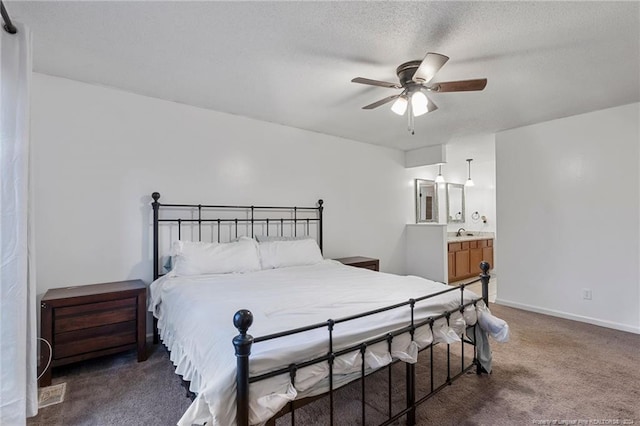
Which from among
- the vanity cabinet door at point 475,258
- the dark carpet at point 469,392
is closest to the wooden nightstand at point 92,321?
the dark carpet at point 469,392

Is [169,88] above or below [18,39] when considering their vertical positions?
above

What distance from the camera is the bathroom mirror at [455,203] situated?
6729 millimetres

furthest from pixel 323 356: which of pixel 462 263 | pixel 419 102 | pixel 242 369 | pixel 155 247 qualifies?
pixel 462 263

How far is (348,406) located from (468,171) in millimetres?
6231

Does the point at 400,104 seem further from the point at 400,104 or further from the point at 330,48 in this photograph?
the point at 330,48

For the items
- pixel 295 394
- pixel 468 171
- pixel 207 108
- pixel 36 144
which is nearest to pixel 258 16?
pixel 207 108

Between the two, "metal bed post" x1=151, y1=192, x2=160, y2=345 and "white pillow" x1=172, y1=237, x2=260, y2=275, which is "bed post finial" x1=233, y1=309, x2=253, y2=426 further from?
"metal bed post" x1=151, y1=192, x2=160, y2=345

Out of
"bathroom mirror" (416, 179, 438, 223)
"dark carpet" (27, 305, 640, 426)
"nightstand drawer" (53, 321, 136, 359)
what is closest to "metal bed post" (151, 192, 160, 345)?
"dark carpet" (27, 305, 640, 426)

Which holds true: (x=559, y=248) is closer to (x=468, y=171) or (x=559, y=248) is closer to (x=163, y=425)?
(x=468, y=171)

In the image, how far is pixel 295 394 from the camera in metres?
1.30

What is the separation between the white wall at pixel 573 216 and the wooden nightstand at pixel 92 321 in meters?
4.51

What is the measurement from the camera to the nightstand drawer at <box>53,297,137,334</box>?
7.64 feet

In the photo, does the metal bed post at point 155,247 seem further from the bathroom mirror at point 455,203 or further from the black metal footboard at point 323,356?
the bathroom mirror at point 455,203

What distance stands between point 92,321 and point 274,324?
1.82m
